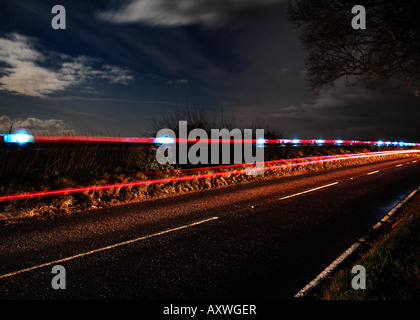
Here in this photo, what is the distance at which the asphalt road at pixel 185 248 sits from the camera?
3406 millimetres

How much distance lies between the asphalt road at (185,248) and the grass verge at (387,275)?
464 millimetres

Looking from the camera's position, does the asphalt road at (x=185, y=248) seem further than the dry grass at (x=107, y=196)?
No

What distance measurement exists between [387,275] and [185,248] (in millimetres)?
3147

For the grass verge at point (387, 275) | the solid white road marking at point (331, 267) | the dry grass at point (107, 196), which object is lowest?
the solid white road marking at point (331, 267)

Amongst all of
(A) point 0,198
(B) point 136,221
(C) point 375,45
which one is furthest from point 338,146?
(A) point 0,198

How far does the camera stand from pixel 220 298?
3.20 metres

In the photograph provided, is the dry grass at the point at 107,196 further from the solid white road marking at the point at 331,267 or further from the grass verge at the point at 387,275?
the grass verge at the point at 387,275

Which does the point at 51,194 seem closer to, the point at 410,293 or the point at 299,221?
the point at 299,221

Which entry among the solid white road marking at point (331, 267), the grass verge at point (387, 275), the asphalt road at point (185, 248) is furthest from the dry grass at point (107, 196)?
the grass verge at point (387, 275)

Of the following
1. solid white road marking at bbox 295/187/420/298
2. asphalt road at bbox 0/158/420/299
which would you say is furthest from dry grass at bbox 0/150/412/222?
solid white road marking at bbox 295/187/420/298

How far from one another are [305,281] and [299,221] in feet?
9.13

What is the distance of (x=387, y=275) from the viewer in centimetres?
335

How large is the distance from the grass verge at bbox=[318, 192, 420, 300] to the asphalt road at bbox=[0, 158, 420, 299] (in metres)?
0.46

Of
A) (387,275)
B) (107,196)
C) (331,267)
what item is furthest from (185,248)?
(107,196)
